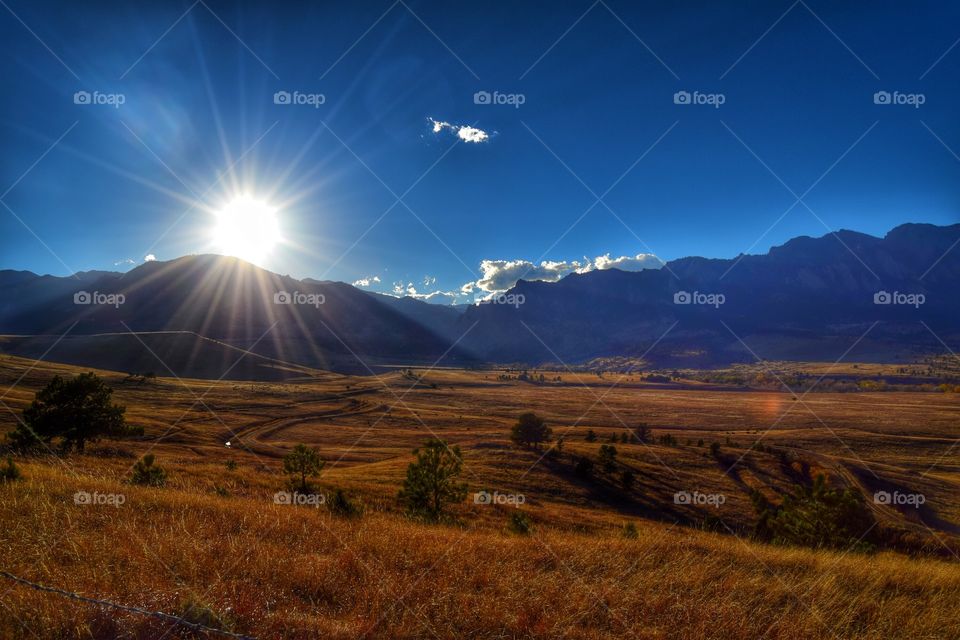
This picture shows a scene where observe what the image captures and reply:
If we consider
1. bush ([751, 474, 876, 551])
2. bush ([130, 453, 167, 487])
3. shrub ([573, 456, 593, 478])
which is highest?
bush ([130, 453, 167, 487])

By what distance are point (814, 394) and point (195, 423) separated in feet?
679

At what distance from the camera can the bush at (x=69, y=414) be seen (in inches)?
1215

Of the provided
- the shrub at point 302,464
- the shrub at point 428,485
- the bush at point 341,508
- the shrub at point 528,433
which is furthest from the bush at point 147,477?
the shrub at point 528,433

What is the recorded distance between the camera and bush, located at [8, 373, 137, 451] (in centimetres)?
3086

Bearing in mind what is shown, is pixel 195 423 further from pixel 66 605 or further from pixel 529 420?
pixel 66 605

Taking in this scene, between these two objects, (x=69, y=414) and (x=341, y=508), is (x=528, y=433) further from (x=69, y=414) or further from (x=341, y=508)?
(x=341, y=508)

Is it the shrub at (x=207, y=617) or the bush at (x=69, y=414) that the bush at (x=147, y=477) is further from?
the bush at (x=69, y=414)

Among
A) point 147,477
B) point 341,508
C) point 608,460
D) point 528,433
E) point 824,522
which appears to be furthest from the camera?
point 528,433

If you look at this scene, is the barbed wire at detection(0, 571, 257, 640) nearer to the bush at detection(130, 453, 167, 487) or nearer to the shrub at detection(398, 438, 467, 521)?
the bush at detection(130, 453, 167, 487)

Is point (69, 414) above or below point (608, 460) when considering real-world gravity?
above

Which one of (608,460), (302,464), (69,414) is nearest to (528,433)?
(608,460)

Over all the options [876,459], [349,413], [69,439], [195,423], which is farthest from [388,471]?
[876,459]

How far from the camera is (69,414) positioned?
1248 inches

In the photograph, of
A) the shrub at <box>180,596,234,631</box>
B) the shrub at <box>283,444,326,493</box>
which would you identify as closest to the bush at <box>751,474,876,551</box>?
the shrub at <box>180,596,234,631</box>
